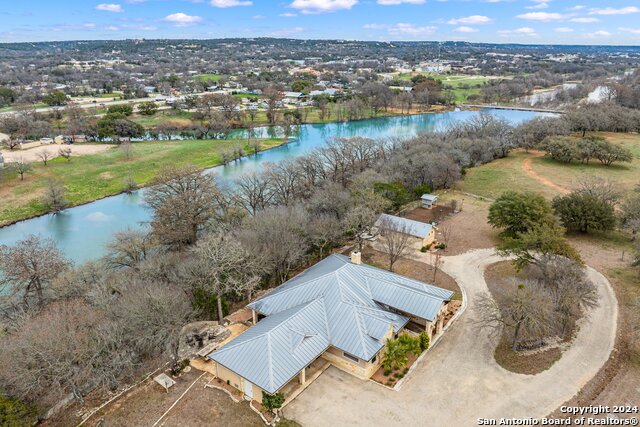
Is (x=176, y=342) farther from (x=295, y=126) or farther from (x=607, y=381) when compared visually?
(x=295, y=126)

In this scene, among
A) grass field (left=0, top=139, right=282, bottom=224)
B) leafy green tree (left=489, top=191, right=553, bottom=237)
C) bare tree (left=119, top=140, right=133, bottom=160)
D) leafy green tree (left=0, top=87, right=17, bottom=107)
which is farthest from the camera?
leafy green tree (left=0, top=87, right=17, bottom=107)

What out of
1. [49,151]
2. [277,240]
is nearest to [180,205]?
[277,240]

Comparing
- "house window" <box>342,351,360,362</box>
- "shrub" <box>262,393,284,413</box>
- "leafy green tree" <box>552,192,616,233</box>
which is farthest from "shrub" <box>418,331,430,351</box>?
"leafy green tree" <box>552,192,616,233</box>

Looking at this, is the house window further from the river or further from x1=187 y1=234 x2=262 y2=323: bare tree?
the river

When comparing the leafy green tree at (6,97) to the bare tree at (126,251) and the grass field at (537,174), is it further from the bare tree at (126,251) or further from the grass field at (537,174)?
the grass field at (537,174)

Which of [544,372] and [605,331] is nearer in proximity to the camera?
[544,372]

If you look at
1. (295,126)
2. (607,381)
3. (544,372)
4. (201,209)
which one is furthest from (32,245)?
(295,126)

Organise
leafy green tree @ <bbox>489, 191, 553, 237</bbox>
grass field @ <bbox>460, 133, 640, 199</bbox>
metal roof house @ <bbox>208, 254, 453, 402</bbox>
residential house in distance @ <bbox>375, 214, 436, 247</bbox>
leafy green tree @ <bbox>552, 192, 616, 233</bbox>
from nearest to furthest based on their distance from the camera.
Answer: metal roof house @ <bbox>208, 254, 453, 402</bbox> → residential house in distance @ <bbox>375, 214, 436, 247</bbox> → leafy green tree @ <bbox>489, 191, 553, 237</bbox> → leafy green tree @ <bbox>552, 192, 616, 233</bbox> → grass field @ <bbox>460, 133, 640, 199</bbox>
